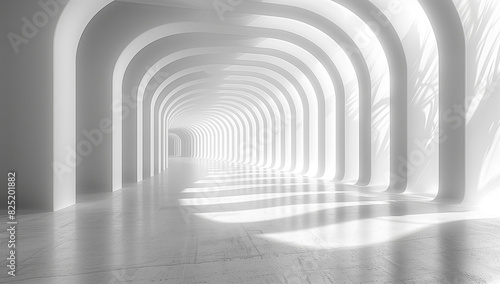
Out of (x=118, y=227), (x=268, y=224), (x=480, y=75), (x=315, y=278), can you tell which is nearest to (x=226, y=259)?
(x=315, y=278)

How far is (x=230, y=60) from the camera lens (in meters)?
16.7

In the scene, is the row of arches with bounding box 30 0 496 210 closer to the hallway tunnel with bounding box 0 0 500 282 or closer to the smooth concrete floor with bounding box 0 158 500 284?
the hallway tunnel with bounding box 0 0 500 282

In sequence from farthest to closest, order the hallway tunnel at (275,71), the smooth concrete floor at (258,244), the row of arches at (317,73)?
the row of arches at (317,73) → the hallway tunnel at (275,71) → the smooth concrete floor at (258,244)

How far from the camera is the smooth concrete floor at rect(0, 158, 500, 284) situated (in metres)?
3.71

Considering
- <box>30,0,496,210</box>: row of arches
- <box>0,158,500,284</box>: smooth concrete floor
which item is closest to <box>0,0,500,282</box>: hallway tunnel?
<box>30,0,496,210</box>: row of arches

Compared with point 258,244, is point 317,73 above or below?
above

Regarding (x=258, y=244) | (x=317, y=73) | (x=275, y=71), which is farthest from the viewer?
(x=275, y=71)

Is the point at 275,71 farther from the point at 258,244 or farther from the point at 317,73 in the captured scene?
the point at 258,244

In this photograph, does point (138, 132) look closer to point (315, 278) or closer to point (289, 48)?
point (289, 48)

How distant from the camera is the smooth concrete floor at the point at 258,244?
371 centimetres

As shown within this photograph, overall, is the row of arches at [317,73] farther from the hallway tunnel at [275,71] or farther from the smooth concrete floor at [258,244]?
Answer: the smooth concrete floor at [258,244]

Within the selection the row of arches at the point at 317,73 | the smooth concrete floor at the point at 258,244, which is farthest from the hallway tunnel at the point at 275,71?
the smooth concrete floor at the point at 258,244

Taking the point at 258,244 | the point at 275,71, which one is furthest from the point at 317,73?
the point at 258,244

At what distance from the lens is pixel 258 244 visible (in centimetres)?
491
